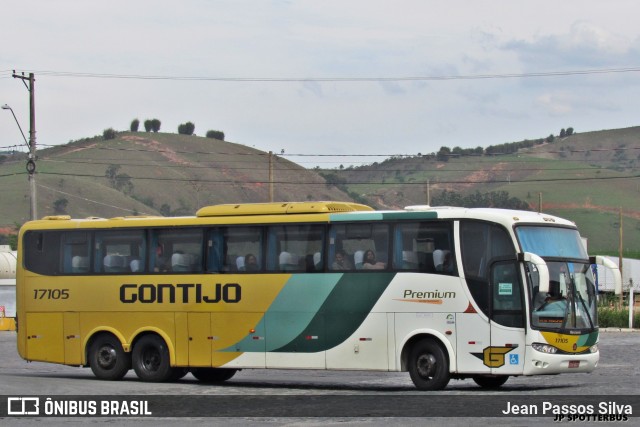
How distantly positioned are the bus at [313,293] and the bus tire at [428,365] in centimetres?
3

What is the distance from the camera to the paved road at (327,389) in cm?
1657

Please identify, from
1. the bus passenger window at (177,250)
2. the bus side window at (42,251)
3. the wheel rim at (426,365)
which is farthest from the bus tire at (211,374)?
the wheel rim at (426,365)

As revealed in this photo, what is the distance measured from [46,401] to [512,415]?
24.6 ft

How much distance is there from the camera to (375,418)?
1653cm

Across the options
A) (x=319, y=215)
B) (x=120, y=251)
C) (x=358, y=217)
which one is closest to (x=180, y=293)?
(x=120, y=251)

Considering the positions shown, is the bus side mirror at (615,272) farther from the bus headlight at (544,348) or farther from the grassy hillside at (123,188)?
the grassy hillside at (123,188)

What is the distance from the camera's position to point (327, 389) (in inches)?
889

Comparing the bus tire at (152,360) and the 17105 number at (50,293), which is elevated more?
the 17105 number at (50,293)

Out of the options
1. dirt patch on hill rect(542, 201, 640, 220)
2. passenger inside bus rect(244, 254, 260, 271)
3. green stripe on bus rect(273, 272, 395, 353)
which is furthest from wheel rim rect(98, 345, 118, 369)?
dirt patch on hill rect(542, 201, 640, 220)

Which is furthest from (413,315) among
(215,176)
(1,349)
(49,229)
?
(215,176)

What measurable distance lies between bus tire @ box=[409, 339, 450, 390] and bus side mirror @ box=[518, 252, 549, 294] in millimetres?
2165

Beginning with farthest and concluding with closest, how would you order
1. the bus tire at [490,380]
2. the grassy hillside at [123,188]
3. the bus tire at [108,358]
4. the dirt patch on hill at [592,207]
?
the dirt patch on hill at [592,207]
the grassy hillside at [123,188]
the bus tire at [108,358]
the bus tire at [490,380]

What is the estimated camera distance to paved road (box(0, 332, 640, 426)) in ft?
54.4

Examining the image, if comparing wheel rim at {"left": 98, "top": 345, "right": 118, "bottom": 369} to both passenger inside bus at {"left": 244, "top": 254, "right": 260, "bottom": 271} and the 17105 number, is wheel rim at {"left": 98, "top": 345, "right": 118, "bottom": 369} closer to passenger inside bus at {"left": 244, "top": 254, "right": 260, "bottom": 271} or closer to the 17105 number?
the 17105 number
